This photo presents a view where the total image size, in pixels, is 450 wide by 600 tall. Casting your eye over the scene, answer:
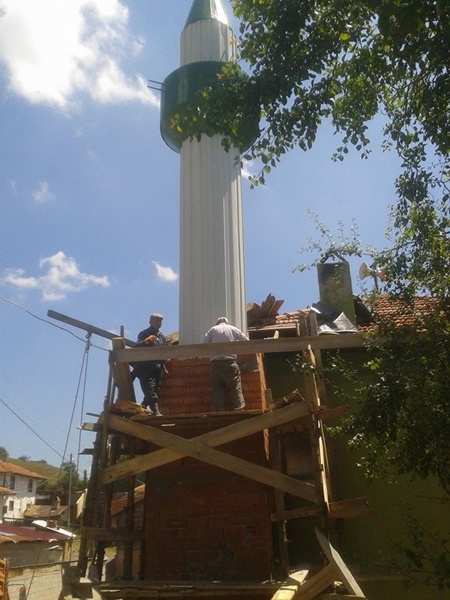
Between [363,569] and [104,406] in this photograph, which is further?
[363,569]

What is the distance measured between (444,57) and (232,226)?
4801 mm

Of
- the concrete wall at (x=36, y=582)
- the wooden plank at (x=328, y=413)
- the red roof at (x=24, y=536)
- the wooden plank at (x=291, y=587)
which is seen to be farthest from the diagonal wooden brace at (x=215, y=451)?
the red roof at (x=24, y=536)

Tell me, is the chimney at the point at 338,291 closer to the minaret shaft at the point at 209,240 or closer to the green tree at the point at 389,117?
the minaret shaft at the point at 209,240

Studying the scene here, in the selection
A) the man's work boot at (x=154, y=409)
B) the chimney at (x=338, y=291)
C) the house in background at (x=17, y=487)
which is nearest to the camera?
the man's work boot at (x=154, y=409)

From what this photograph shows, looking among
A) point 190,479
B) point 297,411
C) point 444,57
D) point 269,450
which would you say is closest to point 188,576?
point 190,479

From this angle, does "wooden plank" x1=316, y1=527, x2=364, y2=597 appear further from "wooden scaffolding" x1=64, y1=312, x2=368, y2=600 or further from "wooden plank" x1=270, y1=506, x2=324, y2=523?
"wooden plank" x1=270, y1=506, x2=324, y2=523

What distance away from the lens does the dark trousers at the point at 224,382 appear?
24.4 ft

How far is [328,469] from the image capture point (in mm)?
7516

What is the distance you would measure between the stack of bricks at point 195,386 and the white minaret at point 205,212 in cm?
77

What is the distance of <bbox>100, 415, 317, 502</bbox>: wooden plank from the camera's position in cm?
618

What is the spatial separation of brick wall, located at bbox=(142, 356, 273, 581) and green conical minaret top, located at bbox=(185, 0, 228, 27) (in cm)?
770

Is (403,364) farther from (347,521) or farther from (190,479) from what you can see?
(347,521)

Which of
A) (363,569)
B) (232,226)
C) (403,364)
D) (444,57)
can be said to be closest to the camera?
(444,57)

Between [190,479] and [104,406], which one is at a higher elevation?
[104,406]
